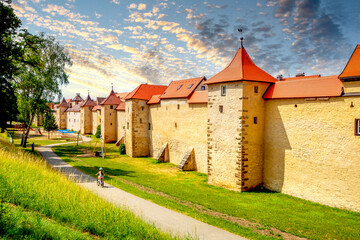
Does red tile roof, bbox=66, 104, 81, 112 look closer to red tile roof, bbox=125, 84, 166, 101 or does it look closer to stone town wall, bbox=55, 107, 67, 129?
stone town wall, bbox=55, 107, 67, 129

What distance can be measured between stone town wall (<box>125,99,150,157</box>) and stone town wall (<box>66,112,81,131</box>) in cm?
4045

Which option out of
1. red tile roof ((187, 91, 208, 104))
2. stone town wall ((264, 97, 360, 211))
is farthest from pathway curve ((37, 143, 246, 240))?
red tile roof ((187, 91, 208, 104))

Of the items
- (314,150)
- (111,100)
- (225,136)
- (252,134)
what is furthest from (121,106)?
(314,150)

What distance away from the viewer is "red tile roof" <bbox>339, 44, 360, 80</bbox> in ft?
44.3

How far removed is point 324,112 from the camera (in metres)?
14.6

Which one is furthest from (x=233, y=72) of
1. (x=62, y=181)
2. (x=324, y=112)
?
(x=62, y=181)

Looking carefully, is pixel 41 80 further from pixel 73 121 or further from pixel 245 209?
pixel 73 121

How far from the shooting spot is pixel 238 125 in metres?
17.1

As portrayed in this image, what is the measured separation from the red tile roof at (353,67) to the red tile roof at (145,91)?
2367 centimetres

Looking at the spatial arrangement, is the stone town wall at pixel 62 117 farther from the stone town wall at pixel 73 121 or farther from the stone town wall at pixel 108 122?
the stone town wall at pixel 108 122

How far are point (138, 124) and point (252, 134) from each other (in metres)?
18.5

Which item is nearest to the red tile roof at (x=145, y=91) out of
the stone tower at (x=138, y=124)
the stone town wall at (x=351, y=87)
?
the stone tower at (x=138, y=124)

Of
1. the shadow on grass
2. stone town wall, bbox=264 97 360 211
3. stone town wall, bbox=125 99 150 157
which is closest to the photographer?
stone town wall, bbox=264 97 360 211

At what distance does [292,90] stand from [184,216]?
11.4 m
